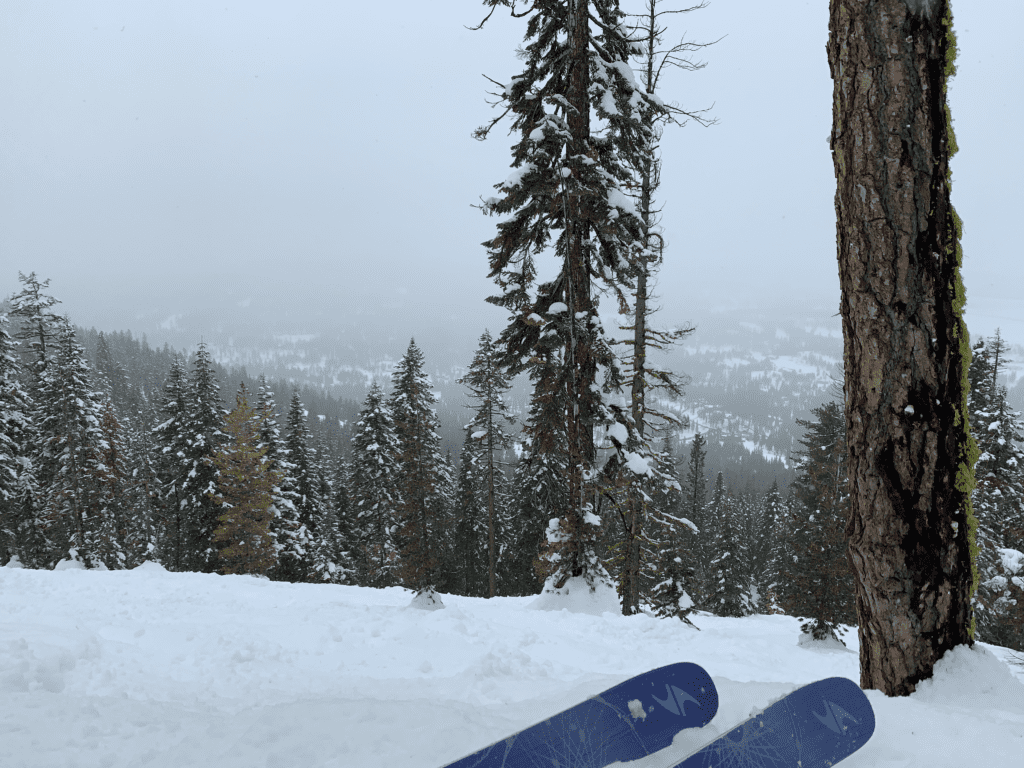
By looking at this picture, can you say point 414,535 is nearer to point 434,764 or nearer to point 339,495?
point 339,495

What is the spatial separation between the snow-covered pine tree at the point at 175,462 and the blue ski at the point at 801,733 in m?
26.5

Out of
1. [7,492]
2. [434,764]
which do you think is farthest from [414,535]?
[434,764]

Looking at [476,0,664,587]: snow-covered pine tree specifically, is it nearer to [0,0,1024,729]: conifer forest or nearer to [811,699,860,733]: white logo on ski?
[0,0,1024,729]: conifer forest

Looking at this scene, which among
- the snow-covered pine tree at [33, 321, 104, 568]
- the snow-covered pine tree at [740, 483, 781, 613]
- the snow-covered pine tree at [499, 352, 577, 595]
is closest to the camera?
the snow-covered pine tree at [499, 352, 577, 595]

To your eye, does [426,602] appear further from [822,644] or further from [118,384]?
[118,384]

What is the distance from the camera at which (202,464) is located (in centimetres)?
2320

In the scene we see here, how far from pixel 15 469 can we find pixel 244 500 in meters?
8.92

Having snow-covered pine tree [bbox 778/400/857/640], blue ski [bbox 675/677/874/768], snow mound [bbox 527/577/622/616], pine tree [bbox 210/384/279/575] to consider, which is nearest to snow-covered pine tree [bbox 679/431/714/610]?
snow-covered pine tree [bbox 778/400/857/640]

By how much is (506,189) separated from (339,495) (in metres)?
29.6

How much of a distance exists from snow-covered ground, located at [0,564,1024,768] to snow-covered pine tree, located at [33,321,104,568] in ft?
48.0

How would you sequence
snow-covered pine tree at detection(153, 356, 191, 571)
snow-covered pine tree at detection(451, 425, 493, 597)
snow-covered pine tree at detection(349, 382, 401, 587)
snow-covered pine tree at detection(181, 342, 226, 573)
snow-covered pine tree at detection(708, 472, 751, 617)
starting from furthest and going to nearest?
1. snow-covered pine tree at detection(708, 472, 751, 617)
2. snow-covered pine tree at detection(451, 425, 493, 597)
3. snow-covered pine tree at detection(349, 382, 401, 587)
4. snow-covered pine tree at detection(153, 356, 191, 571)
5. snow-covered pine tree at detection(181, 342, 226, 573)

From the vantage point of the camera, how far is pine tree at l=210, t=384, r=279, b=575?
21.6m

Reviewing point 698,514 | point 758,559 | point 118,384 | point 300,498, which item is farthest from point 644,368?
point 118,384

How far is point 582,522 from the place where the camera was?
31.7 ft
